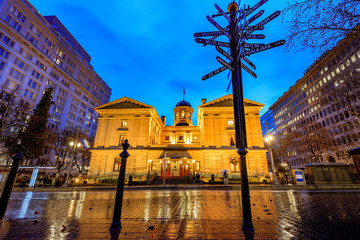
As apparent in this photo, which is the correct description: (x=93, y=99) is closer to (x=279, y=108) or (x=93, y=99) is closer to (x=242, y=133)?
(x=242, y=133)

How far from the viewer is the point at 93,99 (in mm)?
70750

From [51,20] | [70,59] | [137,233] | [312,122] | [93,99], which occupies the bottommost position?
[137,233]

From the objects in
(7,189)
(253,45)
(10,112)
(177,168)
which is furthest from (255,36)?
(10,112)

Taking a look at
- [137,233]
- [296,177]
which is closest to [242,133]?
[137,233]

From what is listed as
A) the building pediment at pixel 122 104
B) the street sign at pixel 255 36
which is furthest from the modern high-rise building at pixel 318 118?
the building pediment at pixel 122 104

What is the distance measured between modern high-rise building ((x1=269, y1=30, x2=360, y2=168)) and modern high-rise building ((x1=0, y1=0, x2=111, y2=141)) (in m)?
59.0

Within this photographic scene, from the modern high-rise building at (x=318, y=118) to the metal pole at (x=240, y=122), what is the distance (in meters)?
30.3

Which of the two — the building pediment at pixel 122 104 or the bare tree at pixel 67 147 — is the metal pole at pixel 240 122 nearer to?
the bare tree at pixel 67 147

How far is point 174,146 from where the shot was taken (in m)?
30.2

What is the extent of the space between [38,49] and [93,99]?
27.0 meters

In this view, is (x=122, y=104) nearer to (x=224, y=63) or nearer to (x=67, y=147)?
(x=67, y=147)

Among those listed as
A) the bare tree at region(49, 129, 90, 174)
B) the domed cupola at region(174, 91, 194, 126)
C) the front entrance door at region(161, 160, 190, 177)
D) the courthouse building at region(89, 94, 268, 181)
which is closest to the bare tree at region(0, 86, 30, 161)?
the bare tree at region(49, 129, 90, 174)

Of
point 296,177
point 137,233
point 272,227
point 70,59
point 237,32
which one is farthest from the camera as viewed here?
point 70,59

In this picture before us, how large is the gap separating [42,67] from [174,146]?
49.5 metres
